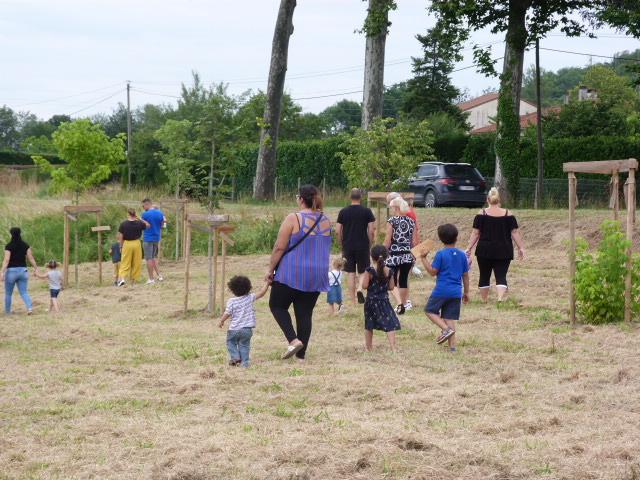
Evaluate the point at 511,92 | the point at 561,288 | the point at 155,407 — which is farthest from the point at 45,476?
the point at 511,92

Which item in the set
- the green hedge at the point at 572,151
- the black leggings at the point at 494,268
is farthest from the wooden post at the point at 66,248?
the green hedge at the point at 572,151

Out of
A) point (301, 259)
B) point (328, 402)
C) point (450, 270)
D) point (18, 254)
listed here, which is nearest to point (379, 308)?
point (450, 270)

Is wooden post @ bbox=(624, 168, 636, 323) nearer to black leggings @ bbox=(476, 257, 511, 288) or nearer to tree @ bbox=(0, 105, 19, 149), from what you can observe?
black leggings @ bbox=(476, 257, 511, 288)

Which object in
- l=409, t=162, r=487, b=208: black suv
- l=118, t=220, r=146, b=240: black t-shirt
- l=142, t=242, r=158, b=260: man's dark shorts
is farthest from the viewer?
l=409, t=162, r=487, b=208: black suv

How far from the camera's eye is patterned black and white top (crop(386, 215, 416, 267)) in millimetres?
13453

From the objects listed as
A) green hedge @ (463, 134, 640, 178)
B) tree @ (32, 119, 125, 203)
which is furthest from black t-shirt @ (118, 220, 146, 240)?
green hedge @ (463, 134, 640, 178)

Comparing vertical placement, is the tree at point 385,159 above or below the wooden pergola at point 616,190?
above

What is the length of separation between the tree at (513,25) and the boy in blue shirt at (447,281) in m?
18.7

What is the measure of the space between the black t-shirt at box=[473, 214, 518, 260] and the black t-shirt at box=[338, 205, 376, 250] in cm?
165

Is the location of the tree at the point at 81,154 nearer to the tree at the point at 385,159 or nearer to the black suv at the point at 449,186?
the black suv at the point at 449,186

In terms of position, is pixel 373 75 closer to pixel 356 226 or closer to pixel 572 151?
pixel 572 151

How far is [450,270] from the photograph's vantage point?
10.6 m

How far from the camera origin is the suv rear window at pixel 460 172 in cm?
2973

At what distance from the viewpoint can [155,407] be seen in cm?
820
